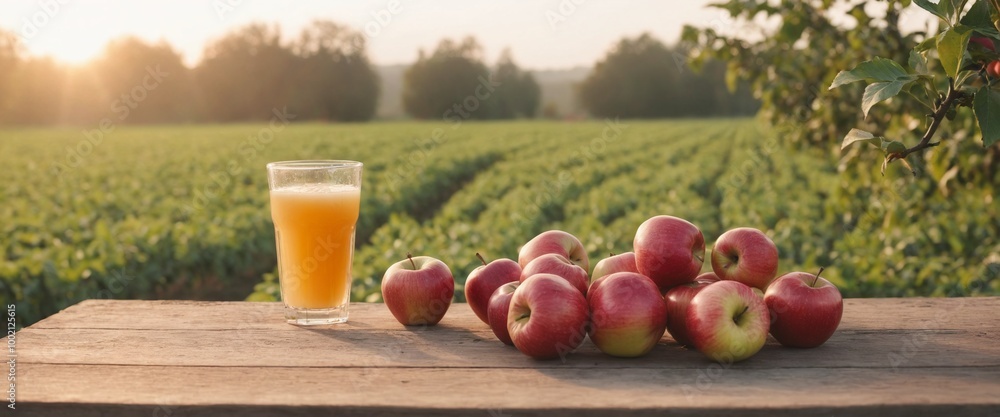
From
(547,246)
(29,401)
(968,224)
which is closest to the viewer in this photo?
(29,401)

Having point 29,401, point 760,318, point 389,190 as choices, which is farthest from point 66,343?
point 389,190

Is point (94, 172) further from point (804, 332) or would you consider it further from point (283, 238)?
point (804, 332)

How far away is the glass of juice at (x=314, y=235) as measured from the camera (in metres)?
2.19

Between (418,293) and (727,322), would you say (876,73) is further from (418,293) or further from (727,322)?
(418,293)

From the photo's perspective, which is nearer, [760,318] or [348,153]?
[760,318]

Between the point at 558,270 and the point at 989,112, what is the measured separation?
0.95 metres

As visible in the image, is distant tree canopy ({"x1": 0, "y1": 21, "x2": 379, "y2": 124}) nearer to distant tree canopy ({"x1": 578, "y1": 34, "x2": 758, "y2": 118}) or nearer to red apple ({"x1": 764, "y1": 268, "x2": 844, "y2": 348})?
distant tree canopy ({"x1": 578, "y1": 34, "x2": 758, "y2": 118})

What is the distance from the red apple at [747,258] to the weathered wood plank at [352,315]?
29 centimetres

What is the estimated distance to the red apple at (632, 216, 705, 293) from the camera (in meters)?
1.93

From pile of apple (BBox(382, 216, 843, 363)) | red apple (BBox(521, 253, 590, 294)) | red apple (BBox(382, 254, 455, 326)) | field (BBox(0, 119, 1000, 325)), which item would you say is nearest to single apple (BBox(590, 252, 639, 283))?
pile of apple (BBox(382, 216, 843, 363))

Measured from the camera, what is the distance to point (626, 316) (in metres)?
1.73

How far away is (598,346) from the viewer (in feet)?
5.87

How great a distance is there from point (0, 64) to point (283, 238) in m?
81.6

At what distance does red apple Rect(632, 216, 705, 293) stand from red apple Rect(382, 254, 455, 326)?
525 millimetres
